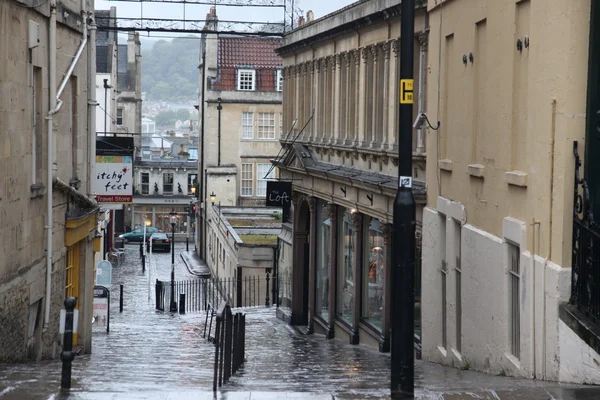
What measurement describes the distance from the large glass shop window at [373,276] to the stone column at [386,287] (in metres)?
0.60

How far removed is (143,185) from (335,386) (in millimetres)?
77273

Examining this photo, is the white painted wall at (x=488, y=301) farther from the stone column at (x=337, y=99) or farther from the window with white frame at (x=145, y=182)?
the window with white frame at (x=145, y=182)

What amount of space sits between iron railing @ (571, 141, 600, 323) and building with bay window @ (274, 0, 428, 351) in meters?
8.00

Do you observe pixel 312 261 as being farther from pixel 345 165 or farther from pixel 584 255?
pixel 584 255

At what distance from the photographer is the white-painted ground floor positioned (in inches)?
414

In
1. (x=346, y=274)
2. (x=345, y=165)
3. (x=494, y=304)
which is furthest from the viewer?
(x=345, y=165)

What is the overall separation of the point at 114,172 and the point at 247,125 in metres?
42.1

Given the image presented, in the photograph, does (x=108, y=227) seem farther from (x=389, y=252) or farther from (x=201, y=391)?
(x=201, y=391)

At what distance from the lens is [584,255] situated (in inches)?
393

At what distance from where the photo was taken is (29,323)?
623 inches

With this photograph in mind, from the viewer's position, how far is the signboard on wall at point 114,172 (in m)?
24.7

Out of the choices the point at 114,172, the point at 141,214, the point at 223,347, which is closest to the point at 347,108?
the point at 114,172

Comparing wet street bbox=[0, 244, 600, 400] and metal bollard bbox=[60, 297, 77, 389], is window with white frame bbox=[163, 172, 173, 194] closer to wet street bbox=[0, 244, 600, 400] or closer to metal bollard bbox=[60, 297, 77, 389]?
wet street bbox=[0, 244, 600, 400]

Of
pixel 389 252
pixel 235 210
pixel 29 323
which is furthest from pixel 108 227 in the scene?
pixel 29 323
